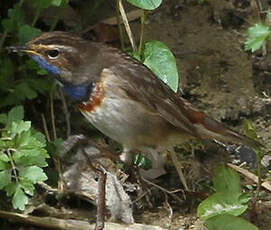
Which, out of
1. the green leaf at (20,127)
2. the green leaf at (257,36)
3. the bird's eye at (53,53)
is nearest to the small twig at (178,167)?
the green leaf at (257,36)

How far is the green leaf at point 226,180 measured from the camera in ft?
16.7

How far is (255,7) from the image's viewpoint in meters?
6.69

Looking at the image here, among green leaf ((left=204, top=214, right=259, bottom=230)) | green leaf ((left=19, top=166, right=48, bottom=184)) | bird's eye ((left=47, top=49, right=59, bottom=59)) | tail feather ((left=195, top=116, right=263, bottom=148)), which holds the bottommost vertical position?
green leaf ((left=204, top=214, right=259, bottom=230))

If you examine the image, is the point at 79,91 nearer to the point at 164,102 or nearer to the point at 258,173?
the point at 164,102

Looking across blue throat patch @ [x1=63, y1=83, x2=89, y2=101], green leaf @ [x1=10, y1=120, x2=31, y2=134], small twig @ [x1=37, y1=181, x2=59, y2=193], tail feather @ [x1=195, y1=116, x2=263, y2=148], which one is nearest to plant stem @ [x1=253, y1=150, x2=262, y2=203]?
tail feather @ [x1=195, y1=116, x2=263, y2=148]

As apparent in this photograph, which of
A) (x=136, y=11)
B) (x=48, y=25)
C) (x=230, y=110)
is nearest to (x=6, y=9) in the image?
(x=48, y=25)

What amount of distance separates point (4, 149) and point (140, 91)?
859mm

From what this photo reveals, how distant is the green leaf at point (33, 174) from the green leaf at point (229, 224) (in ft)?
3.14

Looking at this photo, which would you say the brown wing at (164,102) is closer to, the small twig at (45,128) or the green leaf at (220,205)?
the green leaf at (220,205)

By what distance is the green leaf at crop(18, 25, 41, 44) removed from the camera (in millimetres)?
5758

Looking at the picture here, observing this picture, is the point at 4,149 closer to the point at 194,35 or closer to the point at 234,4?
the point at 194,35

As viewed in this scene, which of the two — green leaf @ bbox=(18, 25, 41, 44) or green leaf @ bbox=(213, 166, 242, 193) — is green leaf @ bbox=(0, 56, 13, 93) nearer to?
green leaf @ bbox=(18, 25, 41, 44)

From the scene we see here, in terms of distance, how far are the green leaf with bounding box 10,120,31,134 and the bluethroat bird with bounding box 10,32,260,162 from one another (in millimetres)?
329

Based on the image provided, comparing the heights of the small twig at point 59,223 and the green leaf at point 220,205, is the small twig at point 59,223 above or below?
below
